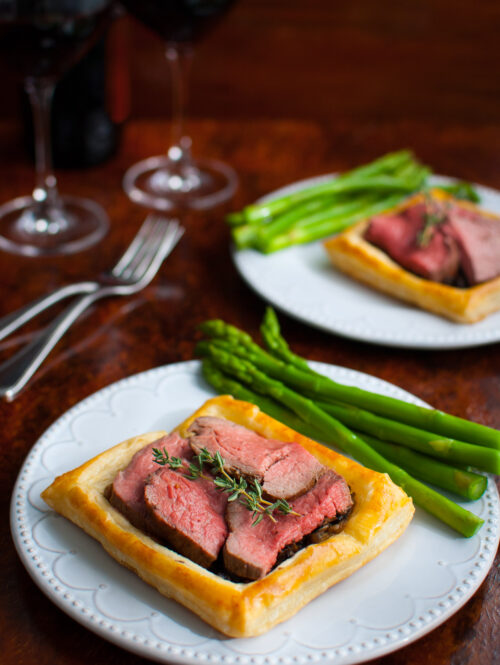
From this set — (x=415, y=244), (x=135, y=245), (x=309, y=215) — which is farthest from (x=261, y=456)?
(x=309, y=215)

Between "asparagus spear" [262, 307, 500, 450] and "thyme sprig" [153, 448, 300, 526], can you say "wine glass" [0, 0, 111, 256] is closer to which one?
"asparagus spear" [262, 307, 500, 450]

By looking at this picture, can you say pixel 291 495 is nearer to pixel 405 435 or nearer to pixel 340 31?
pixel 405 435

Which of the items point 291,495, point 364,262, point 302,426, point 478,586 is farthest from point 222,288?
point 478,586

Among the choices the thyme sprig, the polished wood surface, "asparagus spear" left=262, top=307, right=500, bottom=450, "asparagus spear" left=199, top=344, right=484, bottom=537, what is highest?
the thyme sprig

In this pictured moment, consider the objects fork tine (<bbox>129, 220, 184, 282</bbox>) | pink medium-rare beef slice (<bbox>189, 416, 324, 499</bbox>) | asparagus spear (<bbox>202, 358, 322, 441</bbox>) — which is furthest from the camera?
fork tine (<bbox>129, 220, 184, 282</bbox>)

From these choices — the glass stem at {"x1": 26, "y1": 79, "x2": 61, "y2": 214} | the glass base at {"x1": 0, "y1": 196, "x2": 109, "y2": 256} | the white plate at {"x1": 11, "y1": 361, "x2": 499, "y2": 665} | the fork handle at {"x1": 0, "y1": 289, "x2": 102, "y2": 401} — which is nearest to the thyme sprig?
the white plate at {"x1": 11, "y1": 361, "x2": 499, "y2": 665}

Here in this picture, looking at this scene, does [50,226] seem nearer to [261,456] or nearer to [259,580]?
[261,456]
